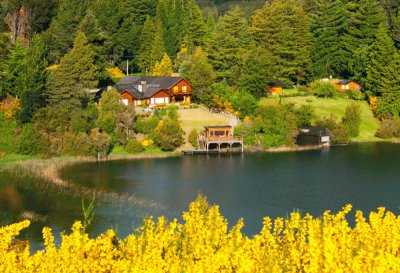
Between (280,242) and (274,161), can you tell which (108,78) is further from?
(280,242)

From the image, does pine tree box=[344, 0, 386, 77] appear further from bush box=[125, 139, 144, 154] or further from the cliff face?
the cliff face

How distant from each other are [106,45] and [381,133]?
30.9 metres

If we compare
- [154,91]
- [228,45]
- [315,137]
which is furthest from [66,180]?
[228,45]

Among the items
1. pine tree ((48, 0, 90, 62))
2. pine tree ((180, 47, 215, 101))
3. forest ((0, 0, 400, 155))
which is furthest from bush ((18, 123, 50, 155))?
pine tree ((180, 47, 215, 101))

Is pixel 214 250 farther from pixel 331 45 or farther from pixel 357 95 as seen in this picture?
pixel 331 45

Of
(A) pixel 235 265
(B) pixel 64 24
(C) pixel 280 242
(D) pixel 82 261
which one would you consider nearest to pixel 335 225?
(C) pixel 280 242

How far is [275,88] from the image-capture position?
78375 mm

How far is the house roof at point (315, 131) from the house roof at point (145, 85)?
13737 millimetres

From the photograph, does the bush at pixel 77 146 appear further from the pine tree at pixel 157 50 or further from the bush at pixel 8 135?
the pine tree at pixel 157 50

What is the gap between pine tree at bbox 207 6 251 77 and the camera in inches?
3073

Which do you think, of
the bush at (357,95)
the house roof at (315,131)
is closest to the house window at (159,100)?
the house roof at (315,131)

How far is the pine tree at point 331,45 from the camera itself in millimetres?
83688

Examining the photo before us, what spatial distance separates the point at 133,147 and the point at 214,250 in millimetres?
45122

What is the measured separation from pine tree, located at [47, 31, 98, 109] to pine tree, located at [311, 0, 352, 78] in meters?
30.2
